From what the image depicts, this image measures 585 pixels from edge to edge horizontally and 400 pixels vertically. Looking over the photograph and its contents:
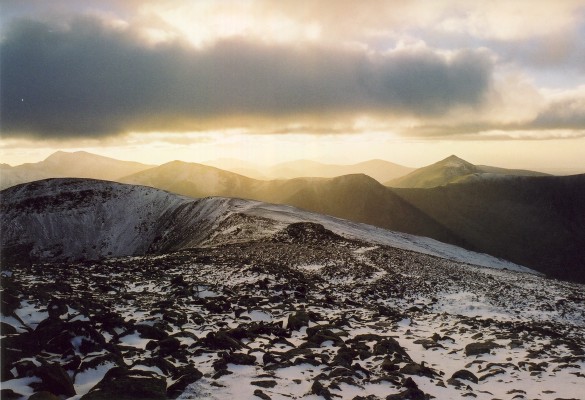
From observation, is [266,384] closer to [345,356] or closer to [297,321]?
[345,356]

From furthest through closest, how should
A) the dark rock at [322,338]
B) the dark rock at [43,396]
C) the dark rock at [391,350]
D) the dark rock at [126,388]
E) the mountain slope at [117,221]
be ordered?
the mountain slope at [117,221] → the dark rock at [322,338] → the dark rock at [391,350] → the dark rock at [126,388] → the dark rock at [43,396]

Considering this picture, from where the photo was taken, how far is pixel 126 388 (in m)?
8.76

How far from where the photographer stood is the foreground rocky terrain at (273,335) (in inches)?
402

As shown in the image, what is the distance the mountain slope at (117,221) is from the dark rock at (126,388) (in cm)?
4059

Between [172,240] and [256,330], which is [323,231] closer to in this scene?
[172,240]

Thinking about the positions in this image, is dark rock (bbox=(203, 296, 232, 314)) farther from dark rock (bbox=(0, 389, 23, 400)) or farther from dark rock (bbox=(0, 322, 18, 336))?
dark rock (bbox=(0, 389, 23, 400))

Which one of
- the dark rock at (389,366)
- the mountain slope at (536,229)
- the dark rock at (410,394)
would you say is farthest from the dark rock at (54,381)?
the mountain slope at (536,229)

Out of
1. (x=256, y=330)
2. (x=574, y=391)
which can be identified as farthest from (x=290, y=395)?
(x=574, y=391)

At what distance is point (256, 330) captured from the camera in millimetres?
15359

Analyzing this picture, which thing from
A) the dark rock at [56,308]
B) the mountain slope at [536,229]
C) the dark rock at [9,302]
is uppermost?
the dark rock at [9,302]

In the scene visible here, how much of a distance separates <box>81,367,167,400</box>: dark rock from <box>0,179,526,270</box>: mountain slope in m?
40.6

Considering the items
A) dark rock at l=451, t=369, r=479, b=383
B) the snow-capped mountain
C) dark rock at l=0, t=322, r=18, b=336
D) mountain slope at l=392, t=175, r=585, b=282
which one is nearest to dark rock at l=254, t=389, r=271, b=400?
the snow-capped mountain

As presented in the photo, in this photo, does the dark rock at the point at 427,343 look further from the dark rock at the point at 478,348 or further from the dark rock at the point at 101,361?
the dark rock at the point at 101,361

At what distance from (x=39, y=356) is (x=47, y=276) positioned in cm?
1352
